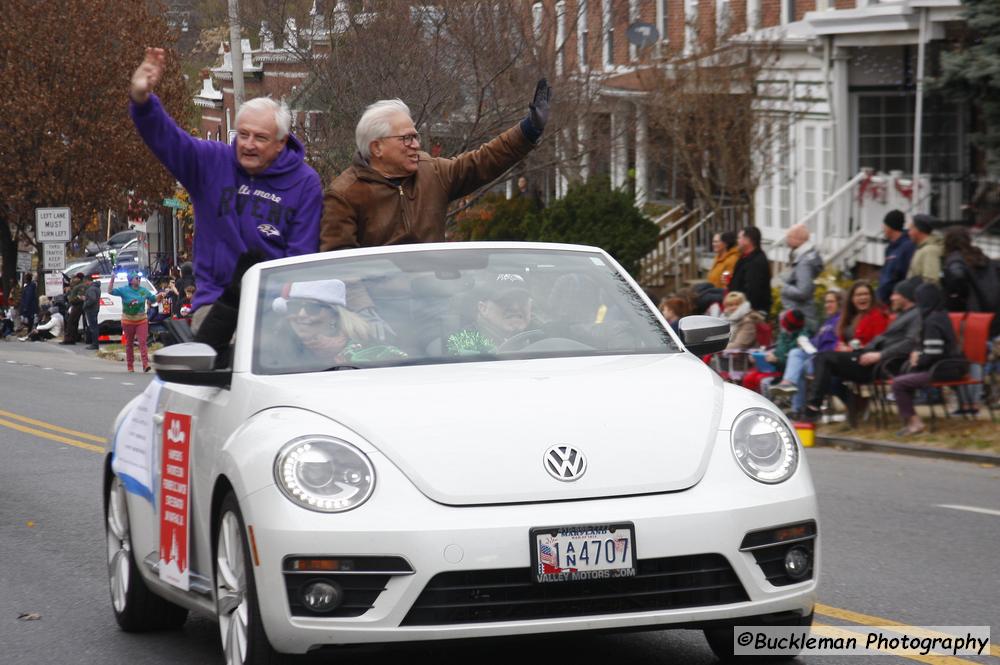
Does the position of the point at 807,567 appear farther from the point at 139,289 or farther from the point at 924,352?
the point at 139,289

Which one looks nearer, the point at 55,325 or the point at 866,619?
the point at 866,619

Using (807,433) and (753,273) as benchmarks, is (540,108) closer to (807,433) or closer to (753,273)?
(807,433)

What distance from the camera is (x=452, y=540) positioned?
509 cm

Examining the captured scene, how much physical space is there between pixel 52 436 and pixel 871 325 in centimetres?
800

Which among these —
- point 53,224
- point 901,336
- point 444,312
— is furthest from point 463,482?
point 53,224

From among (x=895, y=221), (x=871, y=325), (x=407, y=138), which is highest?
(x=407, y=138)

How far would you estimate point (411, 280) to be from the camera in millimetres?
6492

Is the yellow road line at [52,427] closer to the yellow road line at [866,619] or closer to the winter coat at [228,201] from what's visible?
the winter coat at [228,201]

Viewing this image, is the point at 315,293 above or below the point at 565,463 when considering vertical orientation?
above

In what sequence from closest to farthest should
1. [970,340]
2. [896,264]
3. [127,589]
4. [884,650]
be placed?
[884,650], [127,589], [970,340], [896,264]

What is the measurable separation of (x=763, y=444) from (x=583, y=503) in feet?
2.31

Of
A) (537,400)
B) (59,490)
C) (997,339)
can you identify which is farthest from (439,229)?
(997,339)

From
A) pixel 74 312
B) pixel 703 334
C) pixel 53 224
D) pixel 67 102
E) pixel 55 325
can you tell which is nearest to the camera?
pixel 703 334

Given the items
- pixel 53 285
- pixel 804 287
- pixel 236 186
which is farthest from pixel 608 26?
pixel 236 186
